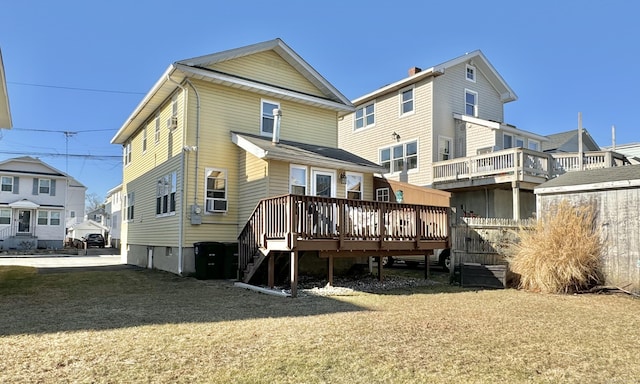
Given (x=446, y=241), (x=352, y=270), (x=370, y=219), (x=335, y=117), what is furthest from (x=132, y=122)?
(x=446, y=241)

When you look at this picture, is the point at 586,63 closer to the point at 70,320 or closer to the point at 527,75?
the point at 527,75

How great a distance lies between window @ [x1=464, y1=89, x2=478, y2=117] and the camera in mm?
22312

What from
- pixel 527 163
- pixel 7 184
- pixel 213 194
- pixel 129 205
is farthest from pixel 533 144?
pixel 7 184

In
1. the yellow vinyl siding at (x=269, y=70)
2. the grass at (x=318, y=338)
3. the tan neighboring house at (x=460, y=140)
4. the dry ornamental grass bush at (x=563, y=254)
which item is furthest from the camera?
the tan neighboring house at (x=460, y=140)

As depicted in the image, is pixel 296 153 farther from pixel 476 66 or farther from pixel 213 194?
pixel 476 66

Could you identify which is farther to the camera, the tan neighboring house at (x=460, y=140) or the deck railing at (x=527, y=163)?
the tan neighboring house at (x=460, y=140)

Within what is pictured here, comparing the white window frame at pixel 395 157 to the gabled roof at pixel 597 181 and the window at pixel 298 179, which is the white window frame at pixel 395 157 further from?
the gabled roof at pixel 597 181

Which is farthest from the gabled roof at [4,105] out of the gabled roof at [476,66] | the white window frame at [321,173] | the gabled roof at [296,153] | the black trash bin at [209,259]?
the gabled roof at [476,66]

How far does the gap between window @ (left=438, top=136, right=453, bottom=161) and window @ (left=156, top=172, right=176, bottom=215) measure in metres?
12.2

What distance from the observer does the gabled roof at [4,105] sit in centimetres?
1144

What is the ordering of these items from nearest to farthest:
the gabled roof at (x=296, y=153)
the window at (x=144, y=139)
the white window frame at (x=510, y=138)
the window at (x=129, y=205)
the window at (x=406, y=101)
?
the gabled roof at (x=296, y=153)
the window at (x=144, y=139)
the window at (x=129, y=205)
the white window frame at (x=510, y=138)
the window at (x=406, y=101)

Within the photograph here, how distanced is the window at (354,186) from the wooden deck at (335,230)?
3.30 metres

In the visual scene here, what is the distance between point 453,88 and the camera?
2167cm

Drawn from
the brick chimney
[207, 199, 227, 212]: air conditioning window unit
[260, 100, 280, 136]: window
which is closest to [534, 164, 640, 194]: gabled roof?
[260, 100, 280, 136]: window
